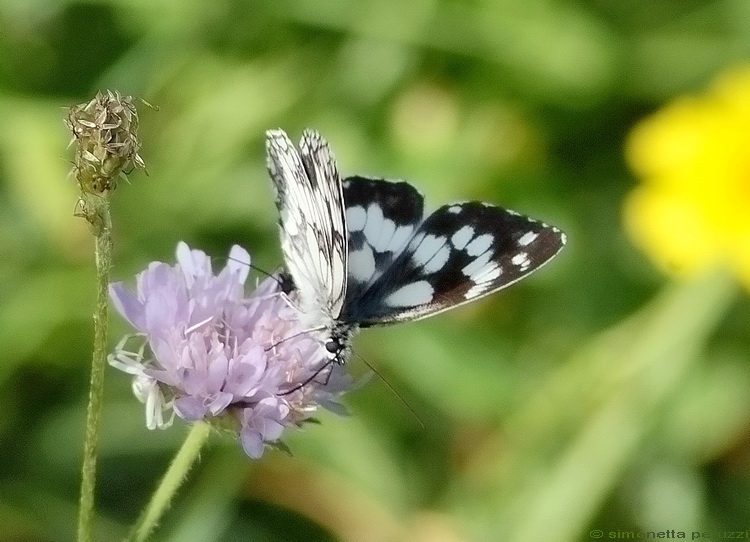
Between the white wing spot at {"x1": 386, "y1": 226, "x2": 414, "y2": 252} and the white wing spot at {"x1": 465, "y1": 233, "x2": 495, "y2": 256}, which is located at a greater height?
the white wing spot at {"x1": 386, "y1": 226, "x2": 414, "y2": 252}

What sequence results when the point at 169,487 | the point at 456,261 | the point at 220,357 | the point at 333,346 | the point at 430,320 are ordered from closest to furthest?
1. the point at 169,487
2. the point at 220,357
3. the point at 333,346
4. the point at 456,261
5. the point at 430,320

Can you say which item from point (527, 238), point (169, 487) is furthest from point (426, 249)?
point (169, 487)

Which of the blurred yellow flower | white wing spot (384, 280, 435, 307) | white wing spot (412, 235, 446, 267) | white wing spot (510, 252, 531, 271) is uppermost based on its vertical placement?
the blurred yellow flower

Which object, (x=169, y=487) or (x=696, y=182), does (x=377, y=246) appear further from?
(x=696, y=182)

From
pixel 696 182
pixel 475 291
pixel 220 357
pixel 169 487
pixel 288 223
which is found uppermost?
pixel 696 182

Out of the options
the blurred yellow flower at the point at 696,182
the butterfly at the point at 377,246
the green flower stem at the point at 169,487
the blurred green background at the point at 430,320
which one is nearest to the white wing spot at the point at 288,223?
the butterfly at the point at 377,246

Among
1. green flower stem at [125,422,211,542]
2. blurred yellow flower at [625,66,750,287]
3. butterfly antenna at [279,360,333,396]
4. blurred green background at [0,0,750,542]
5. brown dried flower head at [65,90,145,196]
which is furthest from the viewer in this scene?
blurred yellow flower at [625,66,750,287]

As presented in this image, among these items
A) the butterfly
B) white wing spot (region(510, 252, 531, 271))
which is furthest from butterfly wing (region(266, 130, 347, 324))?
white wing spot (region(510, 252, 531, 271))

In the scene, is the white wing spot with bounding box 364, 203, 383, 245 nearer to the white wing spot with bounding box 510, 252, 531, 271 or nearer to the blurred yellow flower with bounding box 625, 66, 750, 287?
the white wing spot with bounding box 510, 252, 531, 271
